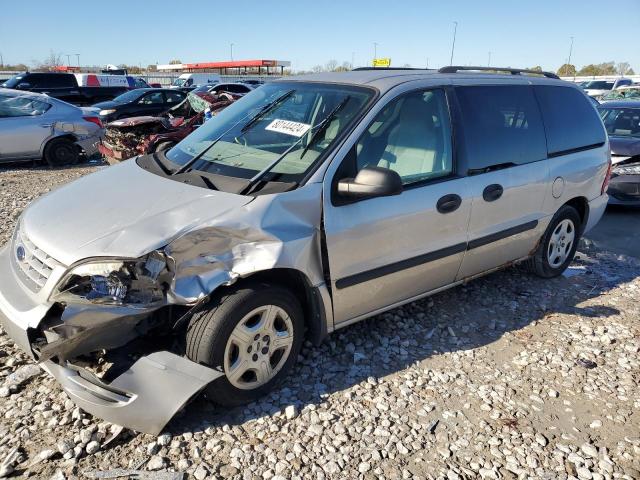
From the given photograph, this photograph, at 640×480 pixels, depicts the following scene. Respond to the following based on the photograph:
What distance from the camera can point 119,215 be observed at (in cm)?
284

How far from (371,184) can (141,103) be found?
1568cm

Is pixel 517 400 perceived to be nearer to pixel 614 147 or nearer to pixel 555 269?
pixel 555 269

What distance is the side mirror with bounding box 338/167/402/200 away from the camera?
9.59 feet

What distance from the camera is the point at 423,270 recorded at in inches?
141

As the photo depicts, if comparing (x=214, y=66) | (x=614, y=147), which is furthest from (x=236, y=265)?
(x=214, y=66)

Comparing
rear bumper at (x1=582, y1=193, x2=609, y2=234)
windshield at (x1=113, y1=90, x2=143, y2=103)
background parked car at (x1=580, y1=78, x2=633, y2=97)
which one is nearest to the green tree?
background parked car at (x1=580, y1=78, x2=633, y2=97)

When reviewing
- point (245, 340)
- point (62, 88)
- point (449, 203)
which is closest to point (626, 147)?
point (449, 203)

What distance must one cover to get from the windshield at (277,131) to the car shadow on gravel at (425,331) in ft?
4.19

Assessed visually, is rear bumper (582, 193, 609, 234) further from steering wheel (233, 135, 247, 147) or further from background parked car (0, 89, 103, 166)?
background parked car (0, 89, 103, 166)

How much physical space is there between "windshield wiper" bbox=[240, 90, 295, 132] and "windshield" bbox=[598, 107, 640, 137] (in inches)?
260

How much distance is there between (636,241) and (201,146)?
554cm

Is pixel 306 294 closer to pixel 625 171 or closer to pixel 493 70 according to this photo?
pixel 493 70

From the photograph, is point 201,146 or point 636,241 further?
point 636,241

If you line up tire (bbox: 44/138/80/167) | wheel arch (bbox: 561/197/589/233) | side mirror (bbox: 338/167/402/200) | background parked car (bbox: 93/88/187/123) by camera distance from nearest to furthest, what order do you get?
side mirror (bbox: 338/167/402/200) < wheel arch (bbox: 561/197/589/233) < tire (bbox: 44/138/80/167) < background parked car (bbox: 93/88/187/123)
